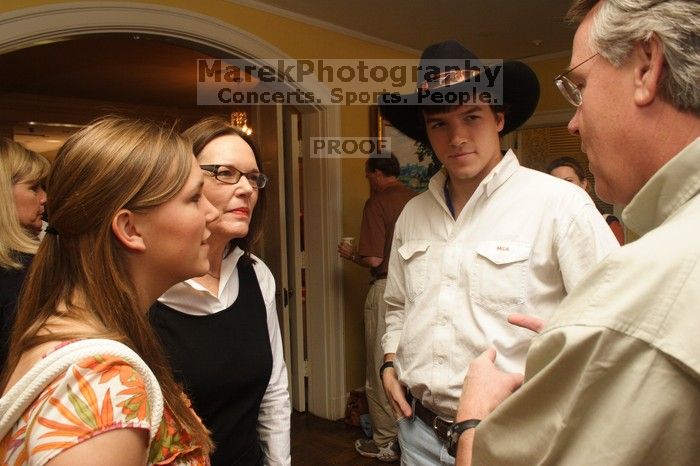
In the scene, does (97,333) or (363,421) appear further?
(363,421)

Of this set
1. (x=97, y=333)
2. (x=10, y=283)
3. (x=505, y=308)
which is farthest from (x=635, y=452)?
(x=10, y=283)

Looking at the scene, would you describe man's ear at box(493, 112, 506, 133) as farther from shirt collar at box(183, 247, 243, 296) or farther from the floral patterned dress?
the floral patterned dress

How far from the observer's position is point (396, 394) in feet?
4.79

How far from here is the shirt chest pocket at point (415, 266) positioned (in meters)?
1.50

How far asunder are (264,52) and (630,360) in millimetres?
3295

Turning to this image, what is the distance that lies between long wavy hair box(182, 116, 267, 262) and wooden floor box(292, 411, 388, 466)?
7.61 ft

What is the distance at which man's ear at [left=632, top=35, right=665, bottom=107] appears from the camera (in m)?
0.62

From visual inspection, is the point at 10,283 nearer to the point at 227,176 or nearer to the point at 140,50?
the point at 227,176

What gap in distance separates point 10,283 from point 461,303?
5.03ft

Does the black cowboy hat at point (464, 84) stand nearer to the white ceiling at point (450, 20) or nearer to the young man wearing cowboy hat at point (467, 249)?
the young man wearing cowboy hat at point (467, 249)

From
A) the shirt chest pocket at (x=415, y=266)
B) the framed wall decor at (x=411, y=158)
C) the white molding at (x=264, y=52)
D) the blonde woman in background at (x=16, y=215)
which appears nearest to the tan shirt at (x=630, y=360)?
the shirt chest pocket at (x=415, y=266)

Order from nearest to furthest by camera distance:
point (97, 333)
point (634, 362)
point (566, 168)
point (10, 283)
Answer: point (634, 362), point (97, 333), point (10, 283), point (566, 168)

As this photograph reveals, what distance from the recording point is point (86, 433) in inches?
24.1

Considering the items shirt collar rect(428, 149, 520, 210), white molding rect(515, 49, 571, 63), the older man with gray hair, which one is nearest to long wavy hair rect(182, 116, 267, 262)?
shirt collar rect(428, 149, 520, 210)
